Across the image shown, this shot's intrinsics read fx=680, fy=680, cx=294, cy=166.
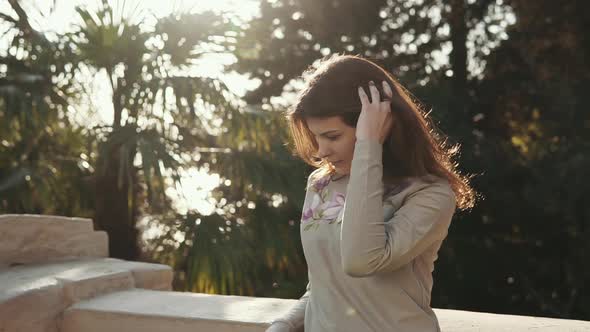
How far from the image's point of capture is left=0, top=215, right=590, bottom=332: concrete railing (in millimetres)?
2076

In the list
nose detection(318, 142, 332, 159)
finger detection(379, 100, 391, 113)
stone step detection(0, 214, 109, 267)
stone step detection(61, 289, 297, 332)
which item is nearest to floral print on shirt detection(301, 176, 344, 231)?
nose detection(318, 142, 332, 159)

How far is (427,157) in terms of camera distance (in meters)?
1.57

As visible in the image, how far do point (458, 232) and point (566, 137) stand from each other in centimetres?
155

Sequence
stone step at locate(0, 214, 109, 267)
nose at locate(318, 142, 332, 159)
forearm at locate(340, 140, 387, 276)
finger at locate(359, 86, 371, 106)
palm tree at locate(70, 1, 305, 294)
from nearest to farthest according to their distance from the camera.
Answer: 1. forearm at locate(340, 140, 387, 276)
2. finger at locate(359, 86, 371, 106)
3. nose at locate(318, 142, 332, 159)
4. stone step at locate(0, 214, 109, 267)
5. palm tree at locate(70, 1, 305, 294)

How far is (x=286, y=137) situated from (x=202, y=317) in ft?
8.96

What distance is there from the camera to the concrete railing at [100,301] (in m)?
2.08

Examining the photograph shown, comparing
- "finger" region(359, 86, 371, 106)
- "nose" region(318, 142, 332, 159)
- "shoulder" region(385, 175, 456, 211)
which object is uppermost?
"finger" region(359, 86, 371, 106)

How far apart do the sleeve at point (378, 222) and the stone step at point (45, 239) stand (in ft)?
5.69

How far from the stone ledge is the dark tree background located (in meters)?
1.62

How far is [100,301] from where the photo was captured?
2.41 m

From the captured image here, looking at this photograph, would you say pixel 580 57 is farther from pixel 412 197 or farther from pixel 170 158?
pixel 412 197

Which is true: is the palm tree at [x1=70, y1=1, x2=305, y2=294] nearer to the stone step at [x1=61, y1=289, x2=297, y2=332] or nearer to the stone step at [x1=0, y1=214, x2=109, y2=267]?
the stone step at [x1=0, y1=214, x2=109, y2=267]

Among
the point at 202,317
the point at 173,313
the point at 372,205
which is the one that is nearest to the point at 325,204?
the point at 372,205

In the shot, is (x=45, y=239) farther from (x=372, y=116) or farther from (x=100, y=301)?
(x=372, y=116)
